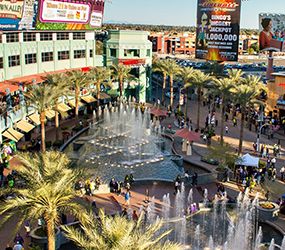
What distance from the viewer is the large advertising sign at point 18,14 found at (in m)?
44.5

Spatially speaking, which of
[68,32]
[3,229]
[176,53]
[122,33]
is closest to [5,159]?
[3,229]

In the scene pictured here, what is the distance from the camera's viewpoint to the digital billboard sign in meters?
45.7

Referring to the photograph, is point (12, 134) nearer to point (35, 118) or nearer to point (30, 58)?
point (35, 118)

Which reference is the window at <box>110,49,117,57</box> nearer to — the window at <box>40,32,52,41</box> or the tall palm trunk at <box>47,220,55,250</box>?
the window at <box>40,32,52,41</box>

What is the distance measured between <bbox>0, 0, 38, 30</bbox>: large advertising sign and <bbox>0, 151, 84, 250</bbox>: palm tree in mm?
30001

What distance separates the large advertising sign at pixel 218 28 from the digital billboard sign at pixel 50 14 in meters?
16.4

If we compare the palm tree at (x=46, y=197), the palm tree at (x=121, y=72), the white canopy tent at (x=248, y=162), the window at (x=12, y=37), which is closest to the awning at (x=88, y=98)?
the palm tree at (x=121, y=72)

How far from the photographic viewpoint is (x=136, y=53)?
228ft

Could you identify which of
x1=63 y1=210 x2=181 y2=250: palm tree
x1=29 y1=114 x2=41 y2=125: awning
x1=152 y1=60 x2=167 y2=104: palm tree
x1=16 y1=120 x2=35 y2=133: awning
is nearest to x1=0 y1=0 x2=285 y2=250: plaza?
x1=63 y1=210 x2=181 y2=250: palm tree

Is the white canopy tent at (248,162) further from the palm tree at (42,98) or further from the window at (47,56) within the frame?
the window at (47,56)

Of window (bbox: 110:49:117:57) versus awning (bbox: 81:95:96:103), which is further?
window (bbox: 110:49:117:57)

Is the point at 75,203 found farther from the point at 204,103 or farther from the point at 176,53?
the point at 176,53

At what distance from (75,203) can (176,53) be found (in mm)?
152843

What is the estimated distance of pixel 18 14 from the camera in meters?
47.0
